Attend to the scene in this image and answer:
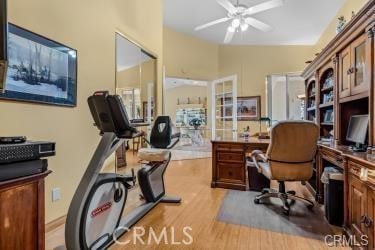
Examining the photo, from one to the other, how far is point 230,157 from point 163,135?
114 cm

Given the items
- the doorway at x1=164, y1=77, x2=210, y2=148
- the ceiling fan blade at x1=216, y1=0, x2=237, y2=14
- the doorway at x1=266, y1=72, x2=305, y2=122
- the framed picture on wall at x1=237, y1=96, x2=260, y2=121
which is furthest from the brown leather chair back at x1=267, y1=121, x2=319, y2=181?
the doorway at x1=164, y1=77, x2=210, y2=148

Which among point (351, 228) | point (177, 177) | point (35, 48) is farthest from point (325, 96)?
point (35, 48)

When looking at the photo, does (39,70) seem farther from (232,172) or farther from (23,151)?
(232,172)

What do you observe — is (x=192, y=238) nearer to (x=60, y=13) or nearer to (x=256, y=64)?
(x=60, y=13)

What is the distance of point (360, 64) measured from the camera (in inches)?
91.4

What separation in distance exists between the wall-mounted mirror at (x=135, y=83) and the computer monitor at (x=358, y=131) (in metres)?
2.29

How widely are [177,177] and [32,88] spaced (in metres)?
2.97

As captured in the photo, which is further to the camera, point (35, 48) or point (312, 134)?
point (312, 134)

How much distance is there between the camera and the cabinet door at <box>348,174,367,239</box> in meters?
1.79

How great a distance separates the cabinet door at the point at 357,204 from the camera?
70.6 inches

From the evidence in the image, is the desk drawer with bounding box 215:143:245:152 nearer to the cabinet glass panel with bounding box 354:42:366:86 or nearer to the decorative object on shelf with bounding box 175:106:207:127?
the cabinet glass panel with bounding box 354:42:366:86

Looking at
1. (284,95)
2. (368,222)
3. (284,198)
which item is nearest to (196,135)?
(284,95)

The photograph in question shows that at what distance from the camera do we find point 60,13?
2.47 m

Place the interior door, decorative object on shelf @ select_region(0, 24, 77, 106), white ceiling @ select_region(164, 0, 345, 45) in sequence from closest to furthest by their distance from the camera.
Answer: decorative object on shelf @ select_region(0, 24, 77, 106)
white ceiling @ select_region(164, 0, 345, 45)
the interior door
